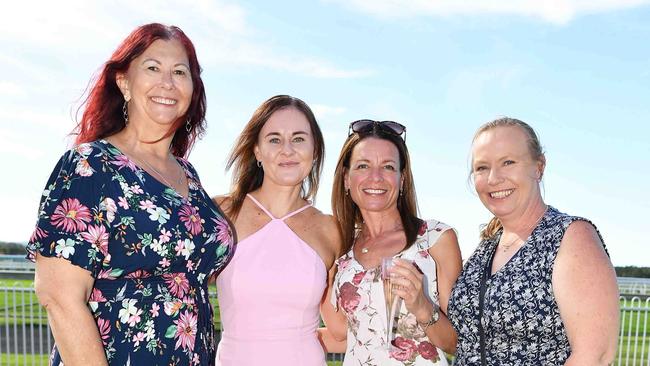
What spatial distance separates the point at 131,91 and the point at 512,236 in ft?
8.39

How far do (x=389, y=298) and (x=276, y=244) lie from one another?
3.24ft

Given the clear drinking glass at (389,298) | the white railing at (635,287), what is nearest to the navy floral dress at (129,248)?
the clear drinking glass at (389,298)

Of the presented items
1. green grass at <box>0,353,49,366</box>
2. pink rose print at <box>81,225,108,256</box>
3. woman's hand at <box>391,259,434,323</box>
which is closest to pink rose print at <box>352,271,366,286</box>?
woman's hand at <box>391,259,434,323</box>

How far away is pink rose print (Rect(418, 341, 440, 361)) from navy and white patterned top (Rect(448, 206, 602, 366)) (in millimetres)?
419

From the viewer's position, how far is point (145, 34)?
11.2 feet

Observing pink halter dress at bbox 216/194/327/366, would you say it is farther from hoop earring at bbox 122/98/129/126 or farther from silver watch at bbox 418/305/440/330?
hoop earring at bbox 122/98/129/126

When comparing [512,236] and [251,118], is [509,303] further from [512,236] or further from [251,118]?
[251,118]

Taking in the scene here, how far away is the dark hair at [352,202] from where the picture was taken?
4746 mm

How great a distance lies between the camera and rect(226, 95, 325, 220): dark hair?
459 cm

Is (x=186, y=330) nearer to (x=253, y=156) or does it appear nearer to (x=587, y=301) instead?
(x=253, y=156)

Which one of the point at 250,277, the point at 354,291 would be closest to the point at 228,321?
the point at 250,277

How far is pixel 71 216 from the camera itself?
280cm

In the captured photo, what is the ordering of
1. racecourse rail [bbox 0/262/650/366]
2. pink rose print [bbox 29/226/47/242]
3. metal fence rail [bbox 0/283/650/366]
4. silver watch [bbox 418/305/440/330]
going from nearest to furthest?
pink rose print [bbox 29/226/47/242]
silver watch [bbox 418/305/440/330]
racecourse rail [bbox 0/262/650/366]
metal fence rail [bbox 0/283/650/366]

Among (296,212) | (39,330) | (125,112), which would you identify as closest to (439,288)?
(296,212)
